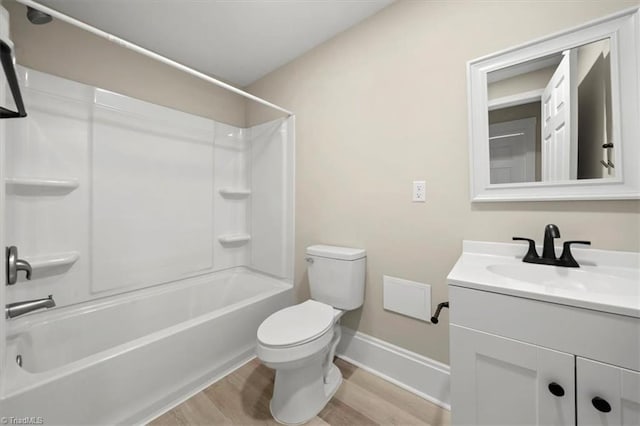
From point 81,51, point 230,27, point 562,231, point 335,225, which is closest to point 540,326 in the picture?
point 562,231

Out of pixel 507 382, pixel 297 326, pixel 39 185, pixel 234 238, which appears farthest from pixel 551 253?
pixel 39 185

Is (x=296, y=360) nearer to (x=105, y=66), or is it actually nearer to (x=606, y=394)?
(x=606, y=394)

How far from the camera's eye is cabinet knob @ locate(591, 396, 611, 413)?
0.64 meters

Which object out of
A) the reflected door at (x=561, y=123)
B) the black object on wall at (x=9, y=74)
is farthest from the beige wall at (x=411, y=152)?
the black object on wall at (x=9, y=74)

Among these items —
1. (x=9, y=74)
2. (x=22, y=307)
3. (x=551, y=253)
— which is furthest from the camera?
(x=22, y=307)

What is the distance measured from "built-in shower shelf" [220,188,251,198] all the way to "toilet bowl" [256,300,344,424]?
4.31 feet

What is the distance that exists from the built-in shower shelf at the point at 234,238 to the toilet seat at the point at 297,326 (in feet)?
3.54

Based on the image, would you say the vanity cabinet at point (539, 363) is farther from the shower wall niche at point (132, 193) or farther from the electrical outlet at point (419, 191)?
the shower wall niche at point (132, 193)

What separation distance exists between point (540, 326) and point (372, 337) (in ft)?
3.51

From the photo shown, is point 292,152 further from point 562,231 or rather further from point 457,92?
point 562,231

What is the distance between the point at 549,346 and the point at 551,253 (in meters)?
0.47

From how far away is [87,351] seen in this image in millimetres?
1493

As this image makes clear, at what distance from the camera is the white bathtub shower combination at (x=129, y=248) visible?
3.78ft

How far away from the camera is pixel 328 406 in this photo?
1.32 m
